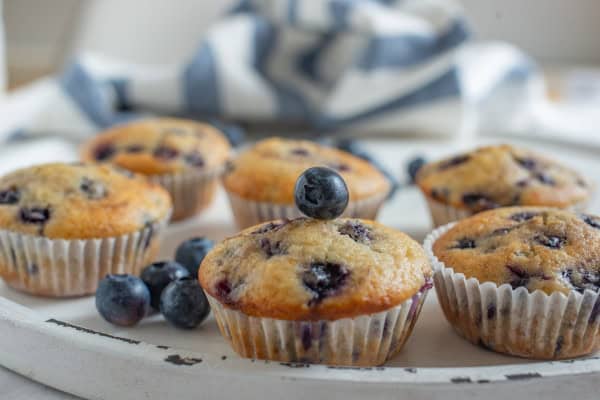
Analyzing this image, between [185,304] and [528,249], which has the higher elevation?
[528,249]

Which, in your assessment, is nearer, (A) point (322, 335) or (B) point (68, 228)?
(A) point (322, 335)

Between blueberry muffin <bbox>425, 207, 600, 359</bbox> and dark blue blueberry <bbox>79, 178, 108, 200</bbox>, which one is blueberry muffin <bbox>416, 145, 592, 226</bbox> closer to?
blueberry muffin <bbox>425, 207, 600, 359</bbox>

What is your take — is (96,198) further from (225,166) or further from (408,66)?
(408,66)

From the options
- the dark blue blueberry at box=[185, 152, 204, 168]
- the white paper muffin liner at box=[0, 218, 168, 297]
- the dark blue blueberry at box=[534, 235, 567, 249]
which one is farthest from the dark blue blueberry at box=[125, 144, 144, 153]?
the dark blue blueberry at box=[534, 235, 567, 249]

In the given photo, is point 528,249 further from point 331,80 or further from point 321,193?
point 331,80

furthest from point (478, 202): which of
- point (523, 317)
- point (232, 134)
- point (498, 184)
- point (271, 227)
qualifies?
point (232, 134)

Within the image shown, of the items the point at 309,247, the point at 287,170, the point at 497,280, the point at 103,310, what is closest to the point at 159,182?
the point at 287,170
